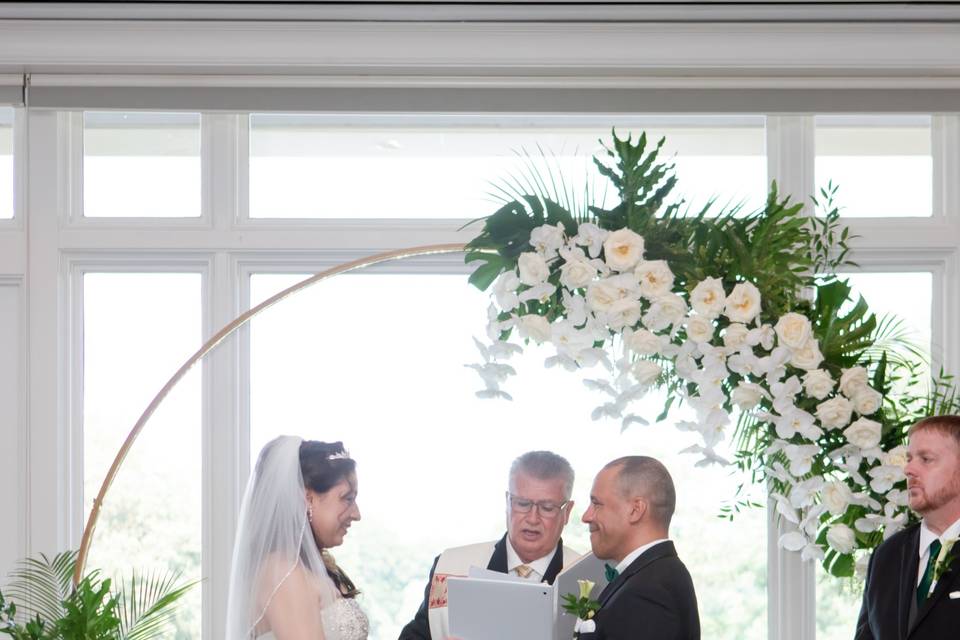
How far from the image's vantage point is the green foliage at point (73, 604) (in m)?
3.79

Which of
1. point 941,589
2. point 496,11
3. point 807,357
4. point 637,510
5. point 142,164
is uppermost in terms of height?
point 496,11

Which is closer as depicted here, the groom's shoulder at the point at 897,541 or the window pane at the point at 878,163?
the groom's shoulder at the point at 897,541

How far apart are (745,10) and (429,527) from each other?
2.51 meters

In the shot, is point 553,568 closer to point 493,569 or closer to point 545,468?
point 493,569

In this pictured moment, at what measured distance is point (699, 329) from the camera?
147 inches

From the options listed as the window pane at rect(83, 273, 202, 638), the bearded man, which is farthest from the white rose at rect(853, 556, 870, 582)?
the window pane at rect(83, 273, 202, 638)

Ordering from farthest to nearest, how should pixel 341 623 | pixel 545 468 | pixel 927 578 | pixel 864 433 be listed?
pixel 545 468 → pixel 341 623 → pixel 864 433 → pixel 927 578

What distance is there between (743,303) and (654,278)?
1.04 feet

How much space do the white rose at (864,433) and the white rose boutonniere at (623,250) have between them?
3.03 feet

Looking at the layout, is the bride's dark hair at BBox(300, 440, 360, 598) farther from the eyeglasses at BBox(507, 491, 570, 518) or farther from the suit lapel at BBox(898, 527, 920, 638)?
the suit lapel at BBox(898, 527, 920, 638)

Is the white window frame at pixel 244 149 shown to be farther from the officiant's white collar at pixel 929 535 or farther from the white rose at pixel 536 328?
the officiant's white collar at pixel 929 535

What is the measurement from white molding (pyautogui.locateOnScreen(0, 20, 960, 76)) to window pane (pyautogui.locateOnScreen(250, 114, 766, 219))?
0.48 m

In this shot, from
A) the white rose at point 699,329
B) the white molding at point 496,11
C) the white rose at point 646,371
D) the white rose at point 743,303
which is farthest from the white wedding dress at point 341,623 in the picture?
the white molding at point 496,11

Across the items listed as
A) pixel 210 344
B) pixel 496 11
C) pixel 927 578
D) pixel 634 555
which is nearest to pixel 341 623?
pixel 634 555
